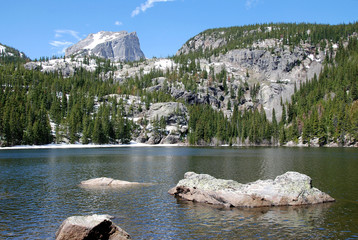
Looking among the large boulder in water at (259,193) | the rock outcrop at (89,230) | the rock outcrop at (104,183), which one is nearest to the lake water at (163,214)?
the large boulder in water at (259,193)

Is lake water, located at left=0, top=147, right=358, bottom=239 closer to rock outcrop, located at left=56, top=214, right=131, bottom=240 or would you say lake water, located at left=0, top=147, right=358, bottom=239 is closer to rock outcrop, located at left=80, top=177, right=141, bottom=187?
rock outcrop, located at left=56, top=214, right=131, bottom=240

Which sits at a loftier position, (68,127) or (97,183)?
(68,127)

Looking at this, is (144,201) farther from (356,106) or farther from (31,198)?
(356,106)

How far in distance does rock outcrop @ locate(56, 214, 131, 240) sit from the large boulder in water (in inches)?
601

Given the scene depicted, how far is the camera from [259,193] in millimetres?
33281

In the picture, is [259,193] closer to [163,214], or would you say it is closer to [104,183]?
[163,214]

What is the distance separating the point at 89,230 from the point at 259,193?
67.8 feet

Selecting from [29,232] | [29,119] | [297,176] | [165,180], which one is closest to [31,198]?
[29,232]

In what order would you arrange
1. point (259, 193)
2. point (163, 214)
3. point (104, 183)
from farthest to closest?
point (104, 183) → point (259, 193) → point (163, 214)

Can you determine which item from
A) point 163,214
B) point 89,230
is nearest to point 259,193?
point 163,214

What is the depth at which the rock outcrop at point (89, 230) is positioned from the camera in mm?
19969

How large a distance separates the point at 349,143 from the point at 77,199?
15997cm

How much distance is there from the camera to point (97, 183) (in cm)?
4531

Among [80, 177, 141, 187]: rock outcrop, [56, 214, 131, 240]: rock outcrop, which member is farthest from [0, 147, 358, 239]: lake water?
[80, 177, 141, 187]: rock outcrop
